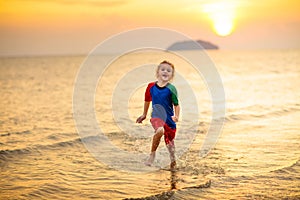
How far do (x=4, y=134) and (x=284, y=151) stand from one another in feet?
32.5

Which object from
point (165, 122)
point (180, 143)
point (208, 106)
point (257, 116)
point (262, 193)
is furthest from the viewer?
point (208, 106)

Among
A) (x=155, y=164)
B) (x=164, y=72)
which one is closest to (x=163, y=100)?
(x=164, y=72)

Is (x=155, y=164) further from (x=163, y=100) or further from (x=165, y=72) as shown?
(x=165, y=72)

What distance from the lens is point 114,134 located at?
13008 mm

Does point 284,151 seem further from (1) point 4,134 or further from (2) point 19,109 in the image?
(2) point 19,109

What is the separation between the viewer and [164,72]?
7.49 meters

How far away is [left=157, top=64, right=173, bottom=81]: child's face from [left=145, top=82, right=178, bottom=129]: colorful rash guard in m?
0.19

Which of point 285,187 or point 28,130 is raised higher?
point 28,130

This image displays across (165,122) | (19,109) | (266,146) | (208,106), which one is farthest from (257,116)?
(19,109)

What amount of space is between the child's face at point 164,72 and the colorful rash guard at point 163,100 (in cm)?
19

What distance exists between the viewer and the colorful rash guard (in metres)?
7.56

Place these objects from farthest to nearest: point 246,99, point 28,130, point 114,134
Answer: point 246,99 → point 28,130 → point 114,134

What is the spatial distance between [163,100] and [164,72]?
1.98 feet

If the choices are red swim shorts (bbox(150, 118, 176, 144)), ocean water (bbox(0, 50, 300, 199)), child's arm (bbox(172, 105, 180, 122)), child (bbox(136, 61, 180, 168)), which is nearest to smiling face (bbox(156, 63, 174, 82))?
child (bbox(136, 61, 180, 168))
